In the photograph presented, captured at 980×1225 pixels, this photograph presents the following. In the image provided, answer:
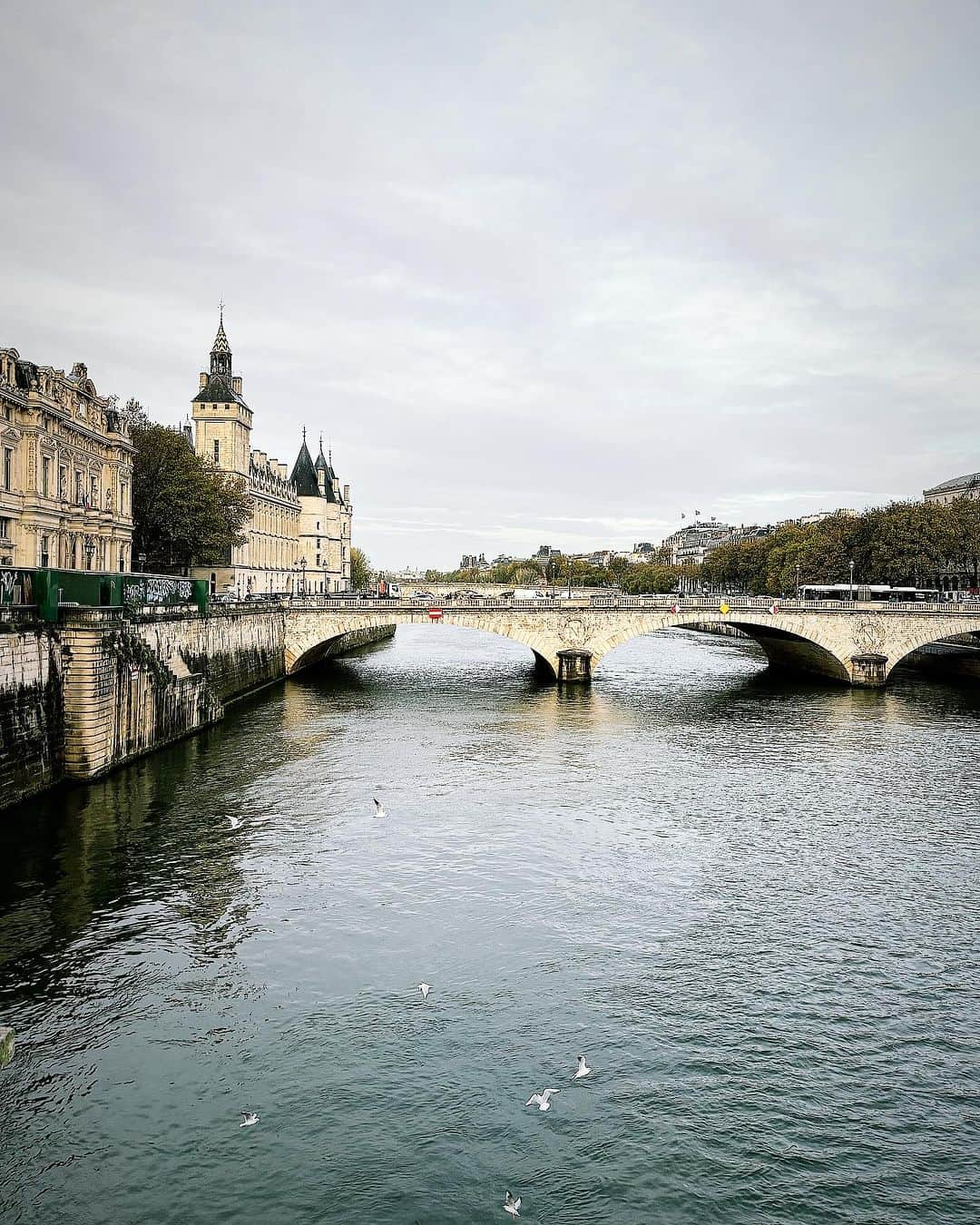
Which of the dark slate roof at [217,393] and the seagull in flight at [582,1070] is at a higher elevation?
the dark slate roof at [217,393]

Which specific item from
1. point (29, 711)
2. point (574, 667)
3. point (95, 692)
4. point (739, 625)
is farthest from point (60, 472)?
point (739, 625)

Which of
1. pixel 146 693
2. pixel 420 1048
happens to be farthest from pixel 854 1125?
pixel 146 693

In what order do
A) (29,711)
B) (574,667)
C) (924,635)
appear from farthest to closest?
(924,635), (574,667), (29,711)

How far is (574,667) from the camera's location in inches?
2452

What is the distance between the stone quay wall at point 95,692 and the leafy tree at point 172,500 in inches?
1095

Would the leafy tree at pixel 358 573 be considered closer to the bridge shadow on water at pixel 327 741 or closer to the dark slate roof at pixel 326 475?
the dark slate roof at pixel 326 475

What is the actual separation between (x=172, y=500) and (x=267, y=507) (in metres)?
41.2

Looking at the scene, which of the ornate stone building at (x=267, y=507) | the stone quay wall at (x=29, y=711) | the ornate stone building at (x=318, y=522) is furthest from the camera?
the ornate stone building at (x=318, y=522)

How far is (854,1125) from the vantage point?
544 inches

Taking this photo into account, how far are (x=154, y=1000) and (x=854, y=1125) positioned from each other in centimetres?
1158

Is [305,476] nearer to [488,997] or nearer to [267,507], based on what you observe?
[267,507]

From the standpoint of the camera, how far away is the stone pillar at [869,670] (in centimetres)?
6275

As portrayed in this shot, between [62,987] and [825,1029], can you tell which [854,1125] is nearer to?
[825,1029]

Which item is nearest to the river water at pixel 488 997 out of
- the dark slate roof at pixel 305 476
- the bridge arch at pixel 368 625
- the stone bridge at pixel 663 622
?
the bridge arch at pixel 368 625
